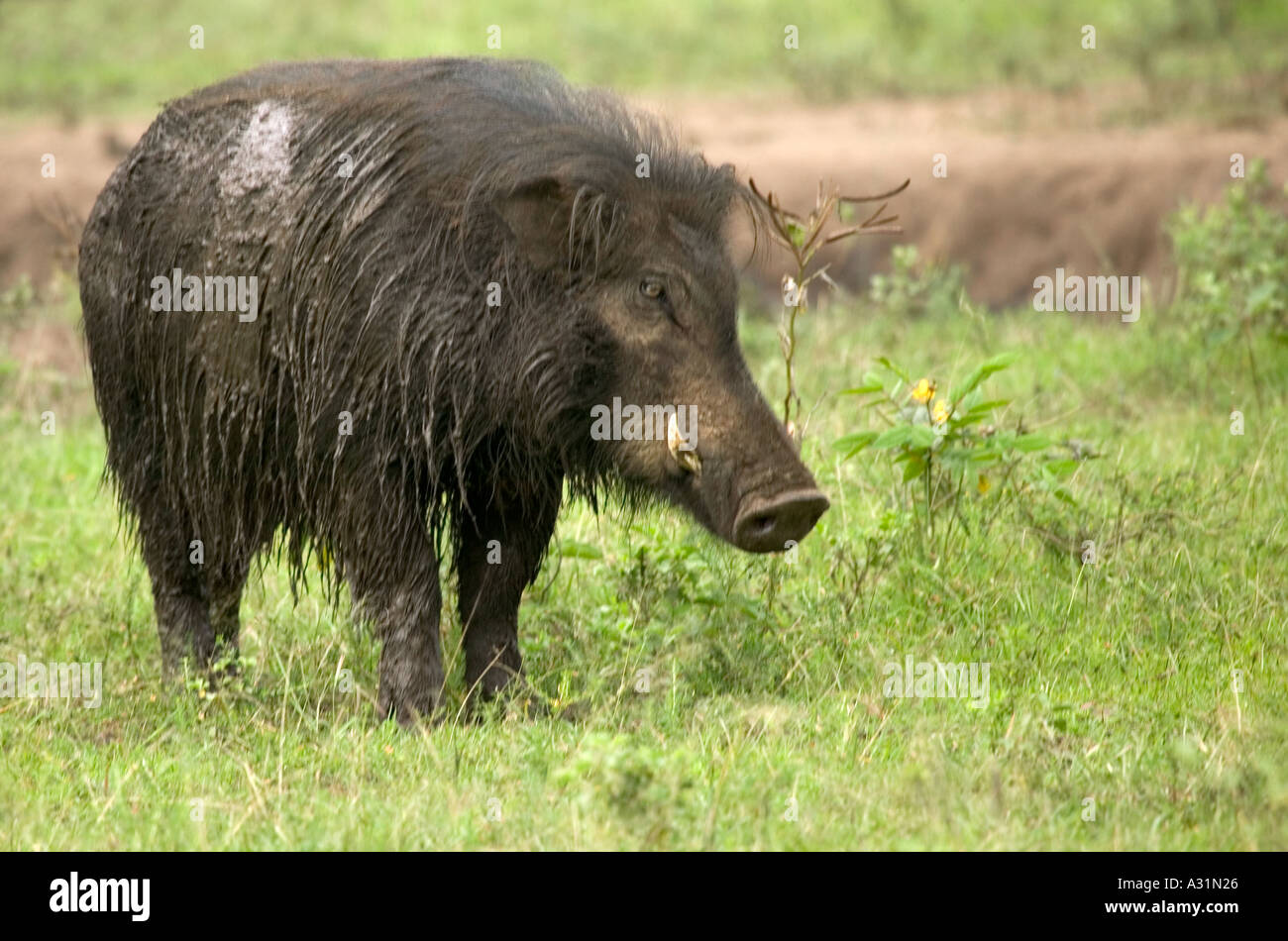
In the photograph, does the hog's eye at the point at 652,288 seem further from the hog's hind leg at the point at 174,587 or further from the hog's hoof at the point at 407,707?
the hog's hind leg at the point at 174,587

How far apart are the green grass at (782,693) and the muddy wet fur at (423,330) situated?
0.39 metres

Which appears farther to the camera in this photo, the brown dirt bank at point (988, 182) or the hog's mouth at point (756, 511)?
the brown dirt bank at point (988, 182)

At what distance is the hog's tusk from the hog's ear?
1.61ft

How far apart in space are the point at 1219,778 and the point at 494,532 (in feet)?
6.71

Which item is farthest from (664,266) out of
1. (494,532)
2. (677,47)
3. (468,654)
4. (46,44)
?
(46,44)

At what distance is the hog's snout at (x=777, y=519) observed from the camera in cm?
439

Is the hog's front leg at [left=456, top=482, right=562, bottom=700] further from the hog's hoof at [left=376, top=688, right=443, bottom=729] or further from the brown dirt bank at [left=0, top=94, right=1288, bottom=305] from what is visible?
the brown dirt bank at [left=0, top=94, right=1288, bottom=305]

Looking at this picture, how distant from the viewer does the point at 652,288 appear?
4621 millimetres

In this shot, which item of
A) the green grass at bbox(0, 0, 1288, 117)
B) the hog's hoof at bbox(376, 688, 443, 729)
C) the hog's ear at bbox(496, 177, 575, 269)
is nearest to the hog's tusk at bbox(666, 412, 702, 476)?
the hog's ear at bbox(496, 177, 575, 269)

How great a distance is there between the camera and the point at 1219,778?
157 inches

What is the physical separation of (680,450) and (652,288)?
0.41 m

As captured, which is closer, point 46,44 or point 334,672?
point 334,672

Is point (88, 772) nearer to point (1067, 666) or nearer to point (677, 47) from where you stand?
point (1067, 666)

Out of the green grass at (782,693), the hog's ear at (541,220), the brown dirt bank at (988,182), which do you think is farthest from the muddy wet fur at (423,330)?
the brown dirt bank at (988,182)
